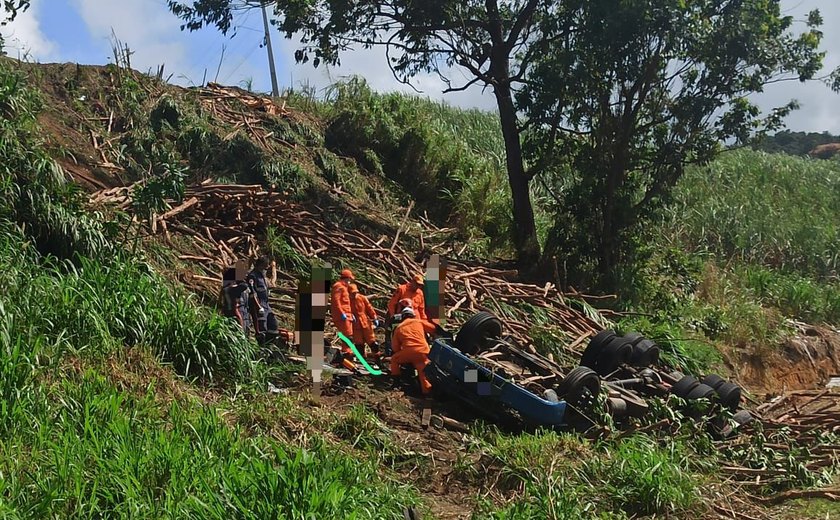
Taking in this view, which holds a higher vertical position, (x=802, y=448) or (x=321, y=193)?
(x=321, y=193)

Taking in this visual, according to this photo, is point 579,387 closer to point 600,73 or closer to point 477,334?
point 477,334

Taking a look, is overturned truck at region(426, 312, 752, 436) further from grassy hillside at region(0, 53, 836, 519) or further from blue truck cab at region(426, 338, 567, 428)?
grassy hillside at region(0, 53, 836, 519)

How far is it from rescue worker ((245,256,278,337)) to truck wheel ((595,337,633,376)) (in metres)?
3.72

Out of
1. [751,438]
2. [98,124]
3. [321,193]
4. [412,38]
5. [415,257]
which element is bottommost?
[751,438]

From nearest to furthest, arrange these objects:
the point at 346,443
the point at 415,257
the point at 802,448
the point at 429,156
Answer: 1. the point at 346,443
2. the point at 802,448
3. the point at 415,257
4. the point at 429,156

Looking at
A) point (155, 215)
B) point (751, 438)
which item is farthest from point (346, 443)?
point (155, 215)

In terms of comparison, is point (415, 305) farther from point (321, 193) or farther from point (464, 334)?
point (321, 193)

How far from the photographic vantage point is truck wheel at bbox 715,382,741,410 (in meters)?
8.80

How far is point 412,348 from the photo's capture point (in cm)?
873

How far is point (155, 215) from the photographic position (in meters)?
11.0

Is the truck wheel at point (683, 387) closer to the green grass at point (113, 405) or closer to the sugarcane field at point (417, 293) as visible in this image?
the sugarcane field at point (417, 293)

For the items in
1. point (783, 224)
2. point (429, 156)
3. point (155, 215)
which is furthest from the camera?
point (783, 224)

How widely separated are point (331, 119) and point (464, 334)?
10.9m

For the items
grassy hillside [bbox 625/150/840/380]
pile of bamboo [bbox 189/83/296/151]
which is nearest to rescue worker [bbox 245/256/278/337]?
grassy hillside [bbox 625/150/840/380]
